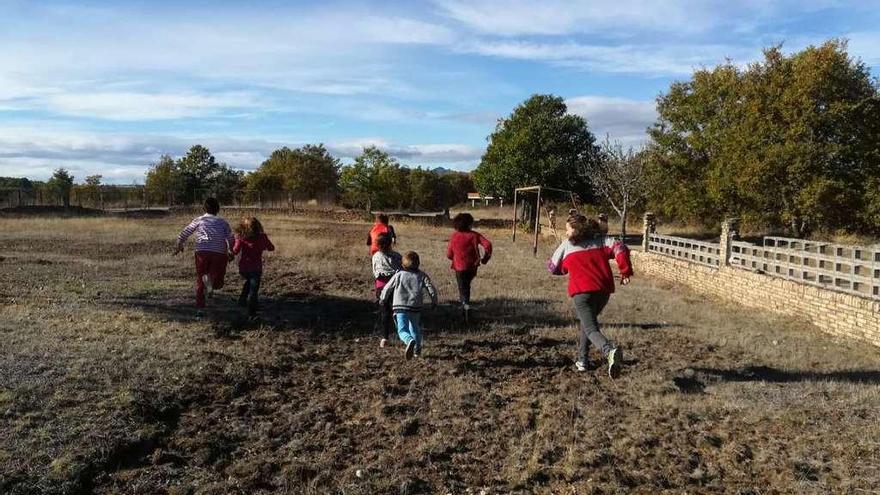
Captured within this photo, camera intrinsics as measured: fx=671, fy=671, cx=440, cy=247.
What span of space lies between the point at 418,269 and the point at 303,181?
51.5m

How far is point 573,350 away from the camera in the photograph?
8.60 m

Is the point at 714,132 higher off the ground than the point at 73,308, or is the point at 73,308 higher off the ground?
the point at 714,132

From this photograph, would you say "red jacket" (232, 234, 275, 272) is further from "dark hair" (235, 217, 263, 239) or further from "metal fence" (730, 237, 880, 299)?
"metal fence" (730, 237, 880, 299)

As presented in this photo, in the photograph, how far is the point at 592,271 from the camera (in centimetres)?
682

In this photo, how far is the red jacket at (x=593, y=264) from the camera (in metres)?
6.82

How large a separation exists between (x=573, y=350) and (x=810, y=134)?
22752 mm

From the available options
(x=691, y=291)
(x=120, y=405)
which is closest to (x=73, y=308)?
(x=120, y=405)

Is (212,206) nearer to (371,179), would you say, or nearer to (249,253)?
(249,253)

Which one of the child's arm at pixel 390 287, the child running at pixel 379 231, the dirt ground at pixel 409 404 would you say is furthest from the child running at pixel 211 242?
the child's arm at pixel 390 287

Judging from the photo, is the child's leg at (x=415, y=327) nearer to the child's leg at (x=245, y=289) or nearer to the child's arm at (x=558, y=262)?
the child's arm at (x=558, y=262)

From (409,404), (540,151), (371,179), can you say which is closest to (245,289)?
(409,404)

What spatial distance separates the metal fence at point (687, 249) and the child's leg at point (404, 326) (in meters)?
11.6

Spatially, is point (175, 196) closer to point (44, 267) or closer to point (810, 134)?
point (44, 267)

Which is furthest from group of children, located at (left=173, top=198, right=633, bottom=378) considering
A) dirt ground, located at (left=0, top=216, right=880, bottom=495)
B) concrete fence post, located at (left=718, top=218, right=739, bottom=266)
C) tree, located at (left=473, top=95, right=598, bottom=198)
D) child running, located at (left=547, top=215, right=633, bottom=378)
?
tree, located at (left=473, top=95, right=598, bottom=198)
